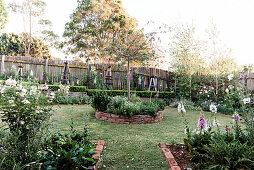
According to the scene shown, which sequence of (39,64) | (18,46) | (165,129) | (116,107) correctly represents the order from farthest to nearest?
1. (18,46)
2. (39,64)
3. (116,107)
4. (165,129)

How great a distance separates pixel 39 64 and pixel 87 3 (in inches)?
288

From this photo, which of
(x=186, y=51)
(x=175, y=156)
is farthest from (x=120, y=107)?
(x=186, y=51)

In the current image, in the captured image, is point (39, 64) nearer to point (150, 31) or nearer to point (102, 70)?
point (102, 70)

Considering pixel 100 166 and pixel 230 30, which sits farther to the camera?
pixel 230 30

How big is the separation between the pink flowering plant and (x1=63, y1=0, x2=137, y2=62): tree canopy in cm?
1260

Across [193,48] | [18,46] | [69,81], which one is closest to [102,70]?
[69,81]

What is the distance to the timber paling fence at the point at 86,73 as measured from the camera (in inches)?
390

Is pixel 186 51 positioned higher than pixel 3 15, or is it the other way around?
pixel 3 15

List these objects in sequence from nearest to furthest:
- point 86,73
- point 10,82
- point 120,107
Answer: point 10,82 < point 120,107 < point 86,73

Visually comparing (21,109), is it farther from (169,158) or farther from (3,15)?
(3,15)

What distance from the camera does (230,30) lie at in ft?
32.1

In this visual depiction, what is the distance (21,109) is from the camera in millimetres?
1889

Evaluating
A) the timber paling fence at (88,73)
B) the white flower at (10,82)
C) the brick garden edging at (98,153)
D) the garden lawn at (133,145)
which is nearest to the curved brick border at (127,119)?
the garden lawn at (133,145)

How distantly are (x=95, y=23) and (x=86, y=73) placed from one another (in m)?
6.33
